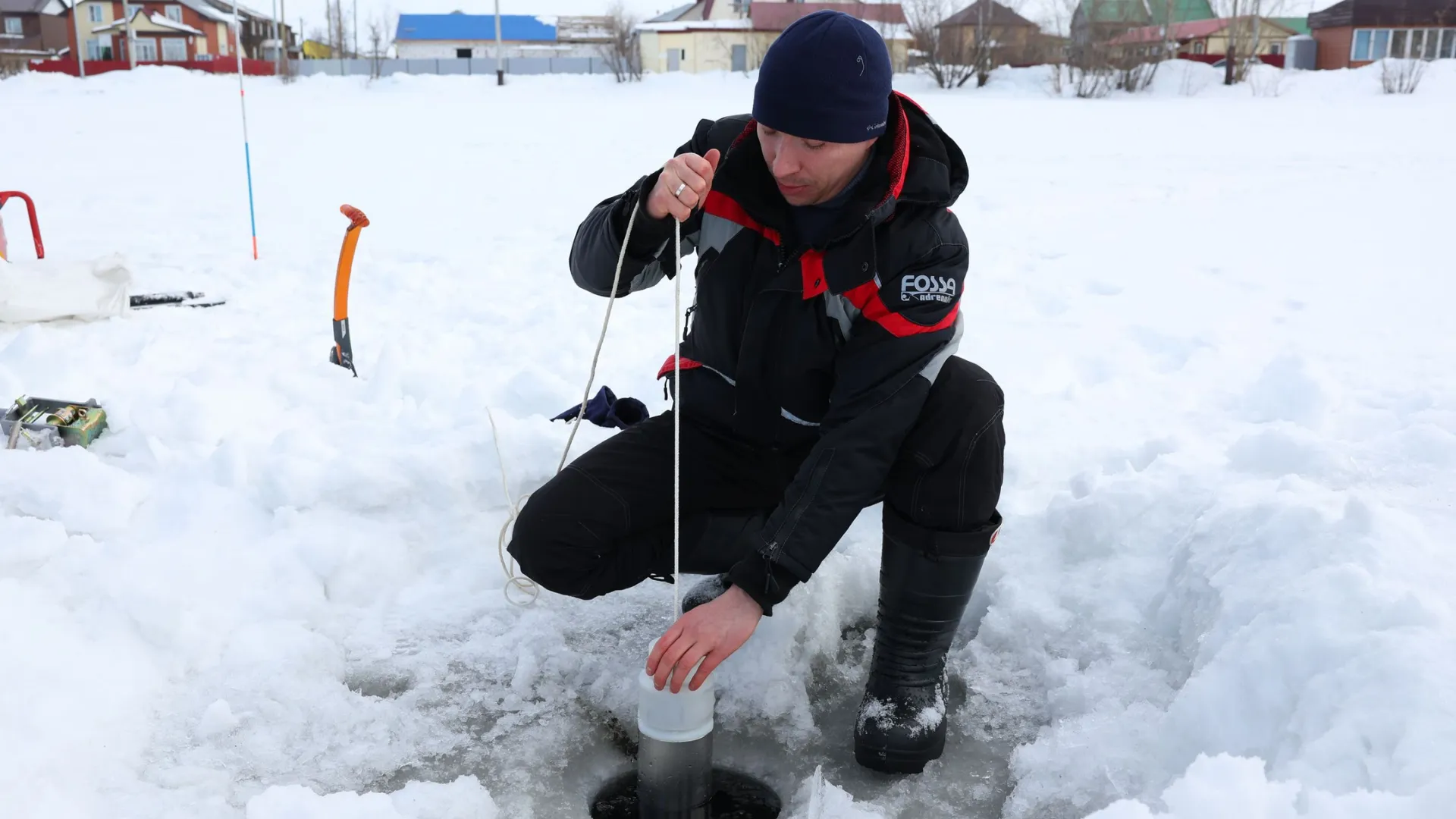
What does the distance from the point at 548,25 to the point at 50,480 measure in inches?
1997

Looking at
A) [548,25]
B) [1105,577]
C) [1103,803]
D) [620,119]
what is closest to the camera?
[1103,803]

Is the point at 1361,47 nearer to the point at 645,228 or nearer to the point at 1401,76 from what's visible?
the point at 1401,76

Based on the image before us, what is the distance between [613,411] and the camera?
2.87 metres

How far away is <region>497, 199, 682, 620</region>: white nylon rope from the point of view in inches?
76.0

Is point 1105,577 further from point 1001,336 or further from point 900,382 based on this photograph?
point 1001,336

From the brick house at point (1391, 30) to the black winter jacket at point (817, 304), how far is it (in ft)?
106

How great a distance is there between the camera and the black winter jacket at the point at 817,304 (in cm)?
191

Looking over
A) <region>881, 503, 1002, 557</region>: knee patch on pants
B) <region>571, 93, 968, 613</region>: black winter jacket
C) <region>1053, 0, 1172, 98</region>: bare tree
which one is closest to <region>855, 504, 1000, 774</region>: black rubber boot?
<region>881, 503, 1002, 557</region>: knee patch on pants

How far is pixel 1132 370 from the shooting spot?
384 centimetres

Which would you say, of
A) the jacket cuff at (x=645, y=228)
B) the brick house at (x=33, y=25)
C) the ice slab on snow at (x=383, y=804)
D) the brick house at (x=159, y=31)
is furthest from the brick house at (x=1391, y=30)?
the brick house at (x=33, y=25)

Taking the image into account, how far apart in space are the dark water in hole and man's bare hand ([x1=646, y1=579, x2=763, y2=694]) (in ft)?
1.02

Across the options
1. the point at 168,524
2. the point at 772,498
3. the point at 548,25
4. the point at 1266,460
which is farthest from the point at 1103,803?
the point at 548,25

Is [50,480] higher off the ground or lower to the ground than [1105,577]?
higher

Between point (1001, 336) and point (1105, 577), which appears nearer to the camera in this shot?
point (1105, 577)
